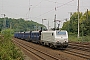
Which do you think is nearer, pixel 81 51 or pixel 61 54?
pixel 61 54

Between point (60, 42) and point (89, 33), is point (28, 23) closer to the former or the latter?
point (89, 33)

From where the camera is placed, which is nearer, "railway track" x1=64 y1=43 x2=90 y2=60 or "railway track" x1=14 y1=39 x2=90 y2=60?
"railway track" x1=14 y1=39 x2=90 y2=60

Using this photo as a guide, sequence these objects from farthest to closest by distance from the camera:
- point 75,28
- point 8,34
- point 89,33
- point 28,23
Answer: point 28,23 → point 75,28 → point 89,33 → point 8,34

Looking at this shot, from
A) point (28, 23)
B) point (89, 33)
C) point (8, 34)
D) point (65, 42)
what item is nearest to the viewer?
point (8, 34)

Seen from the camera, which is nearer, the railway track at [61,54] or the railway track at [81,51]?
the railway track at [61,54]

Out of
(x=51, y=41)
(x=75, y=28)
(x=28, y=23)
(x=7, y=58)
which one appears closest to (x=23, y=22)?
(x=28, y=23)

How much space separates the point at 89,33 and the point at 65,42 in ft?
111

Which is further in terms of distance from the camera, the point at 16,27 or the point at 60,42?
the point at 16,27

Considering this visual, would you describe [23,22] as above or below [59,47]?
above

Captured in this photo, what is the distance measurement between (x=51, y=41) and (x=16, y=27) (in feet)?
284

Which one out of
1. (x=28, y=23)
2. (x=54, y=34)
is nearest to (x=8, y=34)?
(x=54, y=34)

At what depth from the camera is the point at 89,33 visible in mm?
62375

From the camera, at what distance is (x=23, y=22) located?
11581 cm

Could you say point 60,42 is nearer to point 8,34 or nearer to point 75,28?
point 8,34
